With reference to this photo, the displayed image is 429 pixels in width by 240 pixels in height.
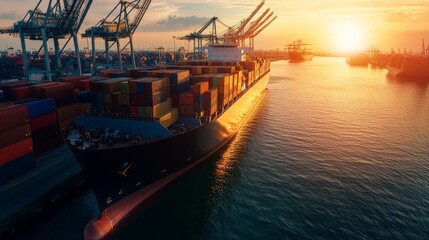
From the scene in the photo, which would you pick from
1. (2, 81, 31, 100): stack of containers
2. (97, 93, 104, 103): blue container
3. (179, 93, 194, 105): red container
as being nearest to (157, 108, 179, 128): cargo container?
(179, 93, 194, 105): red container

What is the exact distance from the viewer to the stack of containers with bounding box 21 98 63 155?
23297 millimetres

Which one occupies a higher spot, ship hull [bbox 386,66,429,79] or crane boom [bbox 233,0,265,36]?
crane boom [bbox 233,0,265,36]

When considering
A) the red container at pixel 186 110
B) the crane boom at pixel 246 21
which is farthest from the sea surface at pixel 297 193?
the crane boom at pixel 246 21

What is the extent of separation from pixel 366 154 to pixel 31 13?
5597 cm

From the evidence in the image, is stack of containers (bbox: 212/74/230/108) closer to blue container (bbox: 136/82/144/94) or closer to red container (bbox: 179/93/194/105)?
red container (bbox: 179/93/194/105)

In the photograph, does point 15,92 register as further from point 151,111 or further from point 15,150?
point 151,111

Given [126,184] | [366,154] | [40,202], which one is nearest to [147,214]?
[126,184]

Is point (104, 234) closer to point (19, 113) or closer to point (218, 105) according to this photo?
point (19, 113)

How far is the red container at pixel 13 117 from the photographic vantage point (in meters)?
19.0

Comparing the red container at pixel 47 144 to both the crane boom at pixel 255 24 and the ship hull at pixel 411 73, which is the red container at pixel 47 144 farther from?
the ship hull at pixel 411 73

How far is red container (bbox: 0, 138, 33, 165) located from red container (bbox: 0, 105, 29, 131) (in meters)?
1.47

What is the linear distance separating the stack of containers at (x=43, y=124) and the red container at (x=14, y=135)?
2.75 meters

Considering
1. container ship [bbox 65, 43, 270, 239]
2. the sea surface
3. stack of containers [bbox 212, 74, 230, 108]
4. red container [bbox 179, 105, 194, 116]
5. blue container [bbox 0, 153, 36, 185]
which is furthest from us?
stack of containers [bbox 212, 74, 230, 108]

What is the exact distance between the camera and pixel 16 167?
67.1ft
